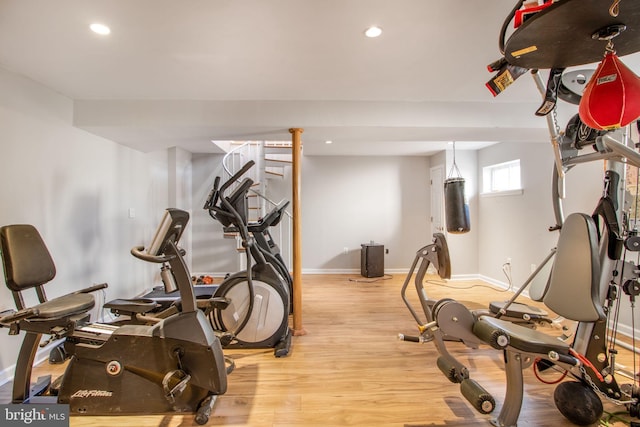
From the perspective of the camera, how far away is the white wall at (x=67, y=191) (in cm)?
218

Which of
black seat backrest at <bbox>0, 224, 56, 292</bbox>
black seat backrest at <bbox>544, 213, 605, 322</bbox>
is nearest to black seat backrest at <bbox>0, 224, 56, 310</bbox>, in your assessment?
black seat backrest at <bbox>0, 224, 56, 292</bbox>

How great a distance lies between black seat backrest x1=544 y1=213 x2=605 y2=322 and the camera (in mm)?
1578

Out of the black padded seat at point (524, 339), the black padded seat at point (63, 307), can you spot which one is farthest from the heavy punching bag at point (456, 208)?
the black padded seat at point (63, 307)

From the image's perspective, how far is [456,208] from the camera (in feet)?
10.6

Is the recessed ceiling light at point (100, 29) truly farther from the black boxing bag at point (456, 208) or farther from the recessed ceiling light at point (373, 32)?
the black boxing bag at point (456, 208)

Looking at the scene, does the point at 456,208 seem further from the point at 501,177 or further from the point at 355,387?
the point at 501,177

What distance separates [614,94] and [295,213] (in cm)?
239

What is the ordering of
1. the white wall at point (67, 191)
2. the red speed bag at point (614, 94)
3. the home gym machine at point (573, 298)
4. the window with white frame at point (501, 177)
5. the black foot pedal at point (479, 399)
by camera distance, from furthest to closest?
the window with white frame at point (501, 177), the white wall at point (67, 191), the black foot pedal at point (479, 399), the home gym machine at point (573, 298), the red speed bag at point (614, 94)

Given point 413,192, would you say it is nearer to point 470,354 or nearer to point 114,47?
point 470,354

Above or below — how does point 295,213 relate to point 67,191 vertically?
below

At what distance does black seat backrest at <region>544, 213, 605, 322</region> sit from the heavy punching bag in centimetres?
143

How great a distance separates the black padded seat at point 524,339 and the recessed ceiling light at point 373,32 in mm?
1833

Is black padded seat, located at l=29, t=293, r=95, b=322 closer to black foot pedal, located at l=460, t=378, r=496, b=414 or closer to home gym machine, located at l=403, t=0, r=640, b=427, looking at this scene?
home gym machine, located at l=403, t=0, r=640, b=427

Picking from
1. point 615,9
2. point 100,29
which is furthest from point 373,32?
point 100,29
